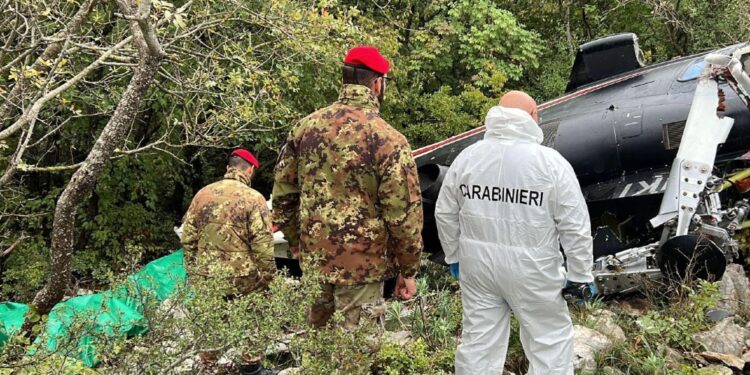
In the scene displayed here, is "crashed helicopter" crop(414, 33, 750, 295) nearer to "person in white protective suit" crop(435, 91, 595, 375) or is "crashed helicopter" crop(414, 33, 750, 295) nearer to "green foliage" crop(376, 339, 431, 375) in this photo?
"green foliage" crop(376, 339, 431, 375)

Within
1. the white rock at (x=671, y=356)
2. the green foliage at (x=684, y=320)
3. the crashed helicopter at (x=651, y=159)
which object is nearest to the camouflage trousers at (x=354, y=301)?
the white rock at (x=671, y=356)

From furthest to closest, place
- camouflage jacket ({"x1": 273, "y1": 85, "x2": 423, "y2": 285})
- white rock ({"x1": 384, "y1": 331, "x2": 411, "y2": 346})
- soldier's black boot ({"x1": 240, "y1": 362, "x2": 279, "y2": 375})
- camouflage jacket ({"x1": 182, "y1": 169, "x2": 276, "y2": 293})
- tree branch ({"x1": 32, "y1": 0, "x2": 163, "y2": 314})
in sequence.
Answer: tree branch ({"x1": 32, "y1": 0, "x2": 163, "y2": 314})
white rock ({"x1": 384, "y1": 331, "x2": 411, "y2": 346})
camouflage jacket ({"x1": 182, "y1": 169, "x2": 276, "y2": 293})
soldier's black boot ({"x1": 240, "y1": 362, "x2": 279, "y2": 375})
camouflage jacket ({"x1": 273, "y1": 85, "x2": 423, "y2": 285})

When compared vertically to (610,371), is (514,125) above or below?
above

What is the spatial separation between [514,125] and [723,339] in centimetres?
278

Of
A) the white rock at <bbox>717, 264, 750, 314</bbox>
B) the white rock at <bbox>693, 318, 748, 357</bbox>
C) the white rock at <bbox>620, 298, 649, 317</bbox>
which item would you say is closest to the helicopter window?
the white rock at <bbox>717, 264, 750, 314</bbox>


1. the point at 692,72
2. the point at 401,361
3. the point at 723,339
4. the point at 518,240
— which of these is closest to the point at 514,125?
the point at 518,240

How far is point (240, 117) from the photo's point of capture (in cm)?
671

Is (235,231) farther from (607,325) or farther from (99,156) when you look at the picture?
(607,325)

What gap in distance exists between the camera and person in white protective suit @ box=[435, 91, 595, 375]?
322 centimetres

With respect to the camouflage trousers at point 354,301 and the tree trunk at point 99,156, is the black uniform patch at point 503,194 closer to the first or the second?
the camouflage trousers at point 354,301

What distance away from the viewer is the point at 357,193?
3.44 metres

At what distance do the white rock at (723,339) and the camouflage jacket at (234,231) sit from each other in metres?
3.47

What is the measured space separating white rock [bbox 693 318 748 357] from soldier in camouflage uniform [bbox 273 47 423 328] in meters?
2.67

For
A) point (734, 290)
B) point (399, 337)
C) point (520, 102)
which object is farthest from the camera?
point (734, 290)
